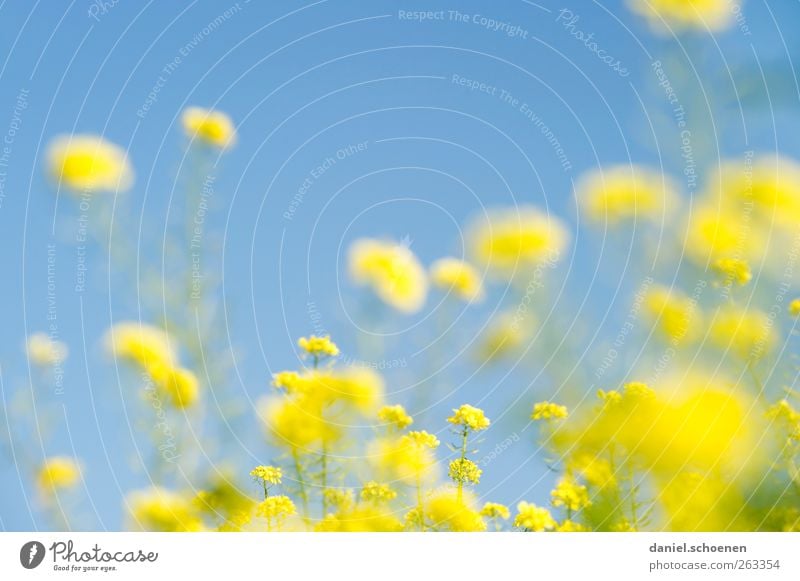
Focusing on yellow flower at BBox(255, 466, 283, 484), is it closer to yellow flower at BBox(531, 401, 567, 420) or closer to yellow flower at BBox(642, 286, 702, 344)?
yellow flower at BBox(531, 401, 567, 420)

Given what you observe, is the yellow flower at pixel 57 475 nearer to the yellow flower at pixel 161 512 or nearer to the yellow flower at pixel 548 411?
the yellow flower at pixel 161 512

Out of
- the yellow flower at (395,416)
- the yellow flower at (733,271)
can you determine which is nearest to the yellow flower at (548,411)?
the yellow flower at (395,416)

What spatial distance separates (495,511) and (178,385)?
1.03 metres

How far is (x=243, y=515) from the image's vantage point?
241cm

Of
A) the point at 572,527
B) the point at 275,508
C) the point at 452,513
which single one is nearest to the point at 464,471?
the point at 452,513

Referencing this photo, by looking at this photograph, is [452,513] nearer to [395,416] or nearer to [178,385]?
[395,416]

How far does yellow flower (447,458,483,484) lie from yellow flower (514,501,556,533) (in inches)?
6.1

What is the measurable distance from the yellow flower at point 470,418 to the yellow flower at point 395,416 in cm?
14

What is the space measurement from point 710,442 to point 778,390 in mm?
367

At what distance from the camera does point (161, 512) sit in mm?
2436

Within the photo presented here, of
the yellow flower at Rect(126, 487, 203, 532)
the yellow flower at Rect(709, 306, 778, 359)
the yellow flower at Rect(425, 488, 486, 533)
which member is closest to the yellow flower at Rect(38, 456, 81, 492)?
the yellow flower at Rect(126, 487, 203, 532)

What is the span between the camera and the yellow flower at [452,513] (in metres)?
2.32
